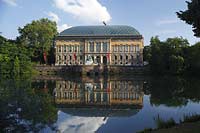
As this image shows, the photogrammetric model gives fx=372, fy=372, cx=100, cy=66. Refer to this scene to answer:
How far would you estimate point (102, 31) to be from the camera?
10400 cm

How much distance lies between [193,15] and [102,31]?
8982cm

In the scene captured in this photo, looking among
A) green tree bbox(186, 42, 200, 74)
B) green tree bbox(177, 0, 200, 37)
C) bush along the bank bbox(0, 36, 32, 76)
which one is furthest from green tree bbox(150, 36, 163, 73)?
green tree bbox(177, 0, 200, 37)

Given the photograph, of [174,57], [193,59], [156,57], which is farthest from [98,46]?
[193,59]

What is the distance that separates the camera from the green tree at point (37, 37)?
99.3 m

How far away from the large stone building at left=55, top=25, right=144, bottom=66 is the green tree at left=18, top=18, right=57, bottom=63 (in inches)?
110

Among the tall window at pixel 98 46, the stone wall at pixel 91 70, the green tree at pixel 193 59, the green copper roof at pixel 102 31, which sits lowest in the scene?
the stone wall at pixel 91 70

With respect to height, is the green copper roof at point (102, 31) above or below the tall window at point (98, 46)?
above

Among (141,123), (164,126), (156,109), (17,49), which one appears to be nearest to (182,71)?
(17,49)

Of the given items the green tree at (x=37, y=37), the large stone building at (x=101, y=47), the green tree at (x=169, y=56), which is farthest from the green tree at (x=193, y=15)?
the green tree at (x=37, y=37)

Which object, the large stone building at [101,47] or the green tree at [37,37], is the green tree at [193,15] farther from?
the green tree at [37,37]

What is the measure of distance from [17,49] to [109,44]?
27607 millimetres

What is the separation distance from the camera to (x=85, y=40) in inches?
4003

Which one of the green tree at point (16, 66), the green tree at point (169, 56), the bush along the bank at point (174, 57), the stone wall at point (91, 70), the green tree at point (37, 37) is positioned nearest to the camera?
the green tree at point (16, 66)

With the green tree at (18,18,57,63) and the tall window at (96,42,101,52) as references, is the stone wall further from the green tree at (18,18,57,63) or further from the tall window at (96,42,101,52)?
the tall window at (96,42,101,52)
